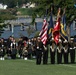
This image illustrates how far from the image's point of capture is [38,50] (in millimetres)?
29578

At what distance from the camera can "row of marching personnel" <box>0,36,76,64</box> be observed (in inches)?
1168

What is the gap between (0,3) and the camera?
187m

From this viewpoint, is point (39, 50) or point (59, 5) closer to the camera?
point (39, 50)

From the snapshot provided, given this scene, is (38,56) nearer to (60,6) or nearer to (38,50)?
(38,50)

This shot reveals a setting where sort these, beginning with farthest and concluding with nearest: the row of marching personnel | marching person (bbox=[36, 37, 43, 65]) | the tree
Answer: the tree
the row of marching personnel
marching person (bbox=[36, 37, 43, 65])

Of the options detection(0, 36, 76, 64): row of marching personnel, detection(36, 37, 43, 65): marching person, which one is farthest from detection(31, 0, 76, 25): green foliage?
detection(36, 37, 43, 65): marching person

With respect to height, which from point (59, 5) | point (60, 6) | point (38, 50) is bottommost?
point (38, 50)

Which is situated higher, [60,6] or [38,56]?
[60,6]

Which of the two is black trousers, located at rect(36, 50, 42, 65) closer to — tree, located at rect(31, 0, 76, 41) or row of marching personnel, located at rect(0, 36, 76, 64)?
row of marching personnel, located at rect(0, 36, 76, 64)

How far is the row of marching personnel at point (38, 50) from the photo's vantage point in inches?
1168

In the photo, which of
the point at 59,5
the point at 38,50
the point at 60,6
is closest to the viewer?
the point at 38,50

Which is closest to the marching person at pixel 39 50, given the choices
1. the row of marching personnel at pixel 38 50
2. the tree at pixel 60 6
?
the row of marching personnel at pixel 38 50

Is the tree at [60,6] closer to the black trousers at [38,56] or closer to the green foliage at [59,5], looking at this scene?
the green foliage at [59,5]

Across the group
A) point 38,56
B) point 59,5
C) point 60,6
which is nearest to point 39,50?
point 38,56
